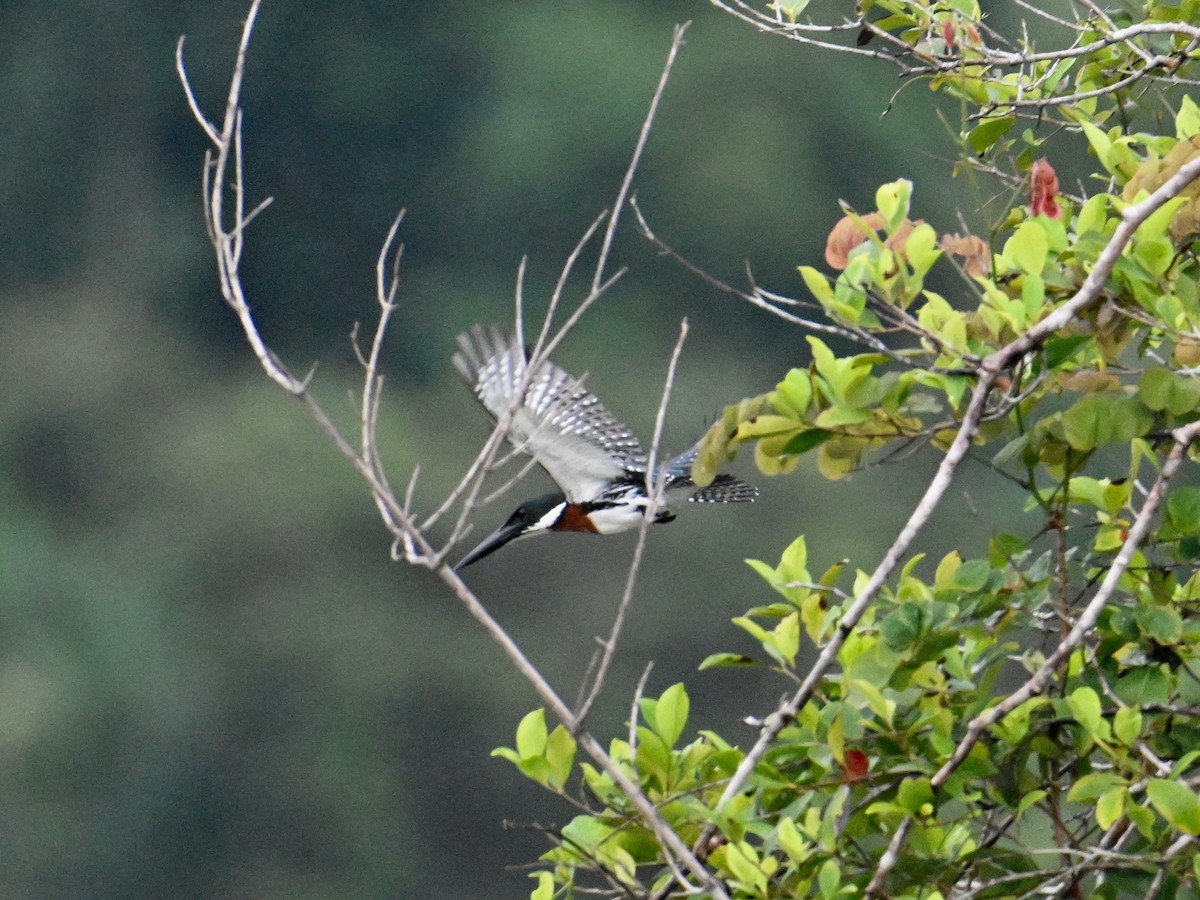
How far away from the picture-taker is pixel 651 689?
33.4ft

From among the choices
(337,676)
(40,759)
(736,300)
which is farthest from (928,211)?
(40,759)

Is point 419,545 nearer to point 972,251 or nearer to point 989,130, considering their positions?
point 972,251

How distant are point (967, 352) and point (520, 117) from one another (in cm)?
1066

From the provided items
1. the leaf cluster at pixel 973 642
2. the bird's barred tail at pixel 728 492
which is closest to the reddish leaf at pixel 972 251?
the leaf cluster at pixel 973 642

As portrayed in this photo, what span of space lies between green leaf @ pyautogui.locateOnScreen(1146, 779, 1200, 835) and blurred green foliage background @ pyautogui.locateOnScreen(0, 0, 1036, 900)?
840 centimetres

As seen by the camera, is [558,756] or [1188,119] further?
[1188,119]

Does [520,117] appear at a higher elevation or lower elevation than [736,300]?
higher

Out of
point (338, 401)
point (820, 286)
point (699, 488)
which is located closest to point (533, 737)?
point (820, 286)

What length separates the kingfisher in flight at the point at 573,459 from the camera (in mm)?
3436

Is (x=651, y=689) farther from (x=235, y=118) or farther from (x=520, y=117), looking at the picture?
(x=235, y=118)

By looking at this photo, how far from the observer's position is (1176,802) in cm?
125

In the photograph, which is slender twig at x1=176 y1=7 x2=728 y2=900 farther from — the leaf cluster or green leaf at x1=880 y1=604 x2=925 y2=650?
green leaf at x1=880 y1=604 x2=925 y2=650

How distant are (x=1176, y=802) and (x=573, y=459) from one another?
7.75ft

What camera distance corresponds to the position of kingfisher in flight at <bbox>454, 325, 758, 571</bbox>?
3436mm
